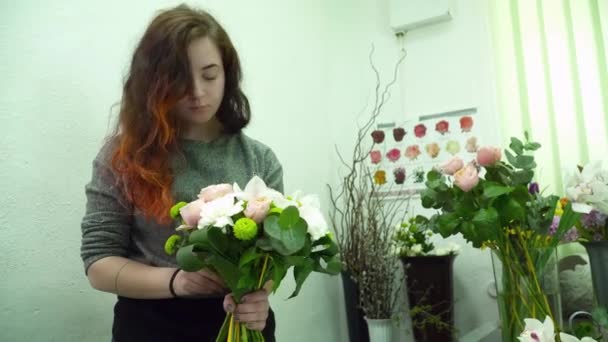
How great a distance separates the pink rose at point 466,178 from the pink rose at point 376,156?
1.28 metres

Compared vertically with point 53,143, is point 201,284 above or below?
below

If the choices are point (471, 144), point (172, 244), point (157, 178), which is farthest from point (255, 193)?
point (471, 144)

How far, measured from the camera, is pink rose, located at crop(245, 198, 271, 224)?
0.66 meters

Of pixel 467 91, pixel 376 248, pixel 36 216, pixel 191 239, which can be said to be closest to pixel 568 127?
pixel 467 91

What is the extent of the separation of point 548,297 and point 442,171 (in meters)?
0.33

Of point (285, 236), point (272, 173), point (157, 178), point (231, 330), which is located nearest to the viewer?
point (285, 236)

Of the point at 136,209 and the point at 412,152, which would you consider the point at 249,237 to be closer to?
the point at 136,209

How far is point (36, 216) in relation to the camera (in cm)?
111

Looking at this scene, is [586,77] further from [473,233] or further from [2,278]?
[2,278]

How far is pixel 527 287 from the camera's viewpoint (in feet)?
2.89

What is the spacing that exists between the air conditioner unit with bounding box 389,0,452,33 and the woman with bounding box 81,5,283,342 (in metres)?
1.22

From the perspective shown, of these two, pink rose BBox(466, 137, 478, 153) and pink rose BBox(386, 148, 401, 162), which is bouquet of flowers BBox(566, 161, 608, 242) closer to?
pink rose BBox(466, 137, 478, 153)

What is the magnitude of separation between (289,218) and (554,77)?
153cm

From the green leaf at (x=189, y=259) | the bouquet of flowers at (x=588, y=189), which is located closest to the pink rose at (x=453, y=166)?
the bouquet of flowers at (x=588, y=189)
